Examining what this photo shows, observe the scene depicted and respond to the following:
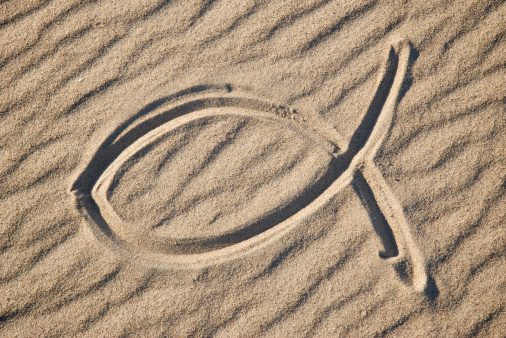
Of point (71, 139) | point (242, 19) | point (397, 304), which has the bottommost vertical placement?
point (397, 304)

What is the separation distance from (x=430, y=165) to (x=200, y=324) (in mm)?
1293

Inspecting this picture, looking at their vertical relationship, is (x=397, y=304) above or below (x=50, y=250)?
below

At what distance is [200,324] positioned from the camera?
5.49ft

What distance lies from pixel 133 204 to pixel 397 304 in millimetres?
1307

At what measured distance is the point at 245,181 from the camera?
1.72 meters

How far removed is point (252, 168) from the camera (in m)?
1.73

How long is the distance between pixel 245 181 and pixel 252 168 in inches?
2.7

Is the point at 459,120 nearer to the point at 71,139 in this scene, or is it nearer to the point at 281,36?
the point at 281,36

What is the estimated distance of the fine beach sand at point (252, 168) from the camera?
1.68 meters

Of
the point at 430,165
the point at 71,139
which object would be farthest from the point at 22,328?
the point at 430,165

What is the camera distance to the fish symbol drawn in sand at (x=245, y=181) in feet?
5.57

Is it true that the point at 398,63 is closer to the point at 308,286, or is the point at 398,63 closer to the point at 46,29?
the point at 308,286

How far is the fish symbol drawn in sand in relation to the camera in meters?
1.70

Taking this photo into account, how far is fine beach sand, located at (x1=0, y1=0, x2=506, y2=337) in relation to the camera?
1.68m
